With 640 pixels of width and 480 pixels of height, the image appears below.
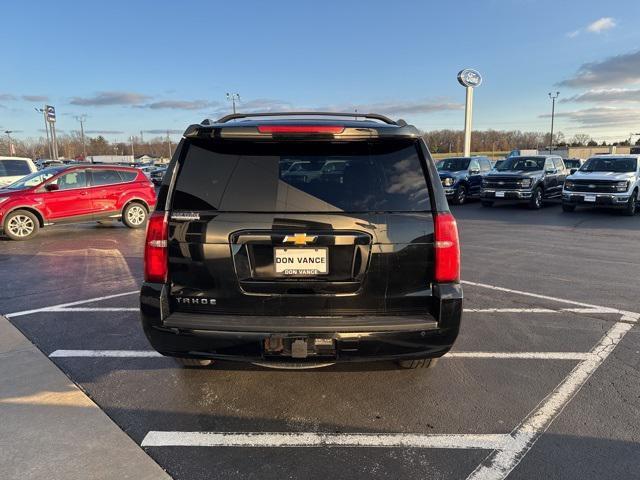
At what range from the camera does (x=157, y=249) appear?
2938 millimetres

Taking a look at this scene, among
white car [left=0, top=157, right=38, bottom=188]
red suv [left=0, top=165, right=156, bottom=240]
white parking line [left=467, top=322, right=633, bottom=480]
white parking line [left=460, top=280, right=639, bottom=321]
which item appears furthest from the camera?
white car [left=0, top=157, right=38, bottom=188]

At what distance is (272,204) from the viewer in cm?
286

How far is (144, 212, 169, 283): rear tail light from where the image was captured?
2916 mm

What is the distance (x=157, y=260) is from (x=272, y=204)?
0.84 meters

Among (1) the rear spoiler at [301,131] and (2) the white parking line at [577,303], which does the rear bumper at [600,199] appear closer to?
(2) the white parking line at [577,303]

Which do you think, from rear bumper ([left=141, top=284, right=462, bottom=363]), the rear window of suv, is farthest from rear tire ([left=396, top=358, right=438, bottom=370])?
the rear window of suv

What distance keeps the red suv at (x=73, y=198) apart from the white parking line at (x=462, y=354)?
8.35 m

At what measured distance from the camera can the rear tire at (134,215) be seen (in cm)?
1268

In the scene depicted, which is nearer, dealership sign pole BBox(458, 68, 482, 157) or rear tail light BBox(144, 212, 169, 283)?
rear tail light BBox(144, 212, 169, 283)

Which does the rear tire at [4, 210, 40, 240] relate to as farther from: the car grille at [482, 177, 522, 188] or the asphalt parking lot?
the car grille at [482, 177, 522, 188]

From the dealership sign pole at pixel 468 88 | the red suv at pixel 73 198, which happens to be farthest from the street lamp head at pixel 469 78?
the red suv at pixel 73 198

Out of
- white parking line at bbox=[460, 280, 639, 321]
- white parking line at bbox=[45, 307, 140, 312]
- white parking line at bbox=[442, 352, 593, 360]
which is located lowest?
white parking line at bbox=[460, 280, 639, 321]

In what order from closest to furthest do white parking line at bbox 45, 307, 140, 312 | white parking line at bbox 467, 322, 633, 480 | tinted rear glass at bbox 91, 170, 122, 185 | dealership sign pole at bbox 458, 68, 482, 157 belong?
white parking line at bbox 467, 322, 633, 480 → white parking line at bbox 45, 307, 140, 312 → tinted rear glass at bbox 91, 170, 122, 185 → dealership sign pole at bbox 458, 68, 482, 157

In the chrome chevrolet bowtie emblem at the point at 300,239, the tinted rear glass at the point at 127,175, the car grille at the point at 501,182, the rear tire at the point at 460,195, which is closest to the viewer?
the chrome chevrolet bowtie emblem at the point at 300,239
